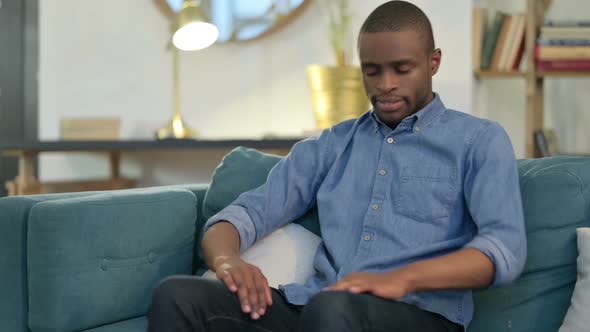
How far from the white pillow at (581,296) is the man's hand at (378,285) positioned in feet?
1.19

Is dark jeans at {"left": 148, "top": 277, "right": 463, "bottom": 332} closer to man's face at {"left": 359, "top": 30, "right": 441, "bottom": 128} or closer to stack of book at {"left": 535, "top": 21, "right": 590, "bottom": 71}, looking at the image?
man's face at {"left": 359, "top": 30, "right": 441, "bottom": 128}

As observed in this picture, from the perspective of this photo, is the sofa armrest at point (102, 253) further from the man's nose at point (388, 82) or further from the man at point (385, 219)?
the man's nose at point (388, 82)

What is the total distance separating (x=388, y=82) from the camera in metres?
1.60

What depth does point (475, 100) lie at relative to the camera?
334 centimetres

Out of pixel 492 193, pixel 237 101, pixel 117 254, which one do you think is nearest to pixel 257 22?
pixel 237 101

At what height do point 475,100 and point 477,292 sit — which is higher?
point 475,100

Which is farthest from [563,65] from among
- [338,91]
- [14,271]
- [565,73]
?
[14,271]

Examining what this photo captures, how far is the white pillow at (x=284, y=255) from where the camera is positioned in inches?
68.9

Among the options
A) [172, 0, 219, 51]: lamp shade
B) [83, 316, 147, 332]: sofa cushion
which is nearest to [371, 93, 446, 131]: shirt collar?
[83, 316, 147, 332]: sofa cushion

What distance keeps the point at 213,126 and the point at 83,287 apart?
2.26 metres

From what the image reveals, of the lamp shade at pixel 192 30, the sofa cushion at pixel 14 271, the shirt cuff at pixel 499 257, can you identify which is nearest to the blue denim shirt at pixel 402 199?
the shirt cuff at pixel 499 257

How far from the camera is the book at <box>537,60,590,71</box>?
3150 millimetres

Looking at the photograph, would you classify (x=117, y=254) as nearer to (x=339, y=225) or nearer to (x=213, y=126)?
(x=339, y=225)

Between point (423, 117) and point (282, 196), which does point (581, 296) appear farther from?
point (282, 196)
